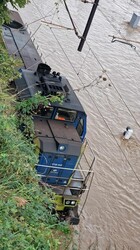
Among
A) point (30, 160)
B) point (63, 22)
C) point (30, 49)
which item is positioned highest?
point (30, 160)

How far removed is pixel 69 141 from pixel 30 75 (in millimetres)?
2534

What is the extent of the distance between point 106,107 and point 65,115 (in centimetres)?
931

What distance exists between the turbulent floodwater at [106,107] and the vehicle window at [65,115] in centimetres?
139

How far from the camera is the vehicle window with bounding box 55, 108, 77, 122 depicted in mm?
10406

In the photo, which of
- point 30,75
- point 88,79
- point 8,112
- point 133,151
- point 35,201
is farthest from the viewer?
point 88,79

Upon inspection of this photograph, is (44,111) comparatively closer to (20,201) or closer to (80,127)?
(80,127)

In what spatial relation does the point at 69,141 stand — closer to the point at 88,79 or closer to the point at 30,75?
the point at 30,75

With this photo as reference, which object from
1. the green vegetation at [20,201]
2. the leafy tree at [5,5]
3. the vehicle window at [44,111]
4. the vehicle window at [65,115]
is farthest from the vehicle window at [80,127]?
the leafy tree at [5,5]

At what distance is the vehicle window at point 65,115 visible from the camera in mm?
10406

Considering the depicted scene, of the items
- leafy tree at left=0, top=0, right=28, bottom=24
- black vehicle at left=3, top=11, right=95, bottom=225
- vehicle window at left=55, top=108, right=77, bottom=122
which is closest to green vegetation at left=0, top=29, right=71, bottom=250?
Answer: black vehicle at left=3, top=11, right=95, bottom=225

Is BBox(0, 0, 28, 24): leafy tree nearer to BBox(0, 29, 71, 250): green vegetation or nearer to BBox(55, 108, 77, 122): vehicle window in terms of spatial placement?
BBox(0, 29, 71, 250): green vegetation

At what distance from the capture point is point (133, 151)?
17.7 metres

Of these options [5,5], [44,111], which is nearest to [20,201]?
[44,111]

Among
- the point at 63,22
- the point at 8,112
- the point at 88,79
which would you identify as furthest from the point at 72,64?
the point at 8,112
